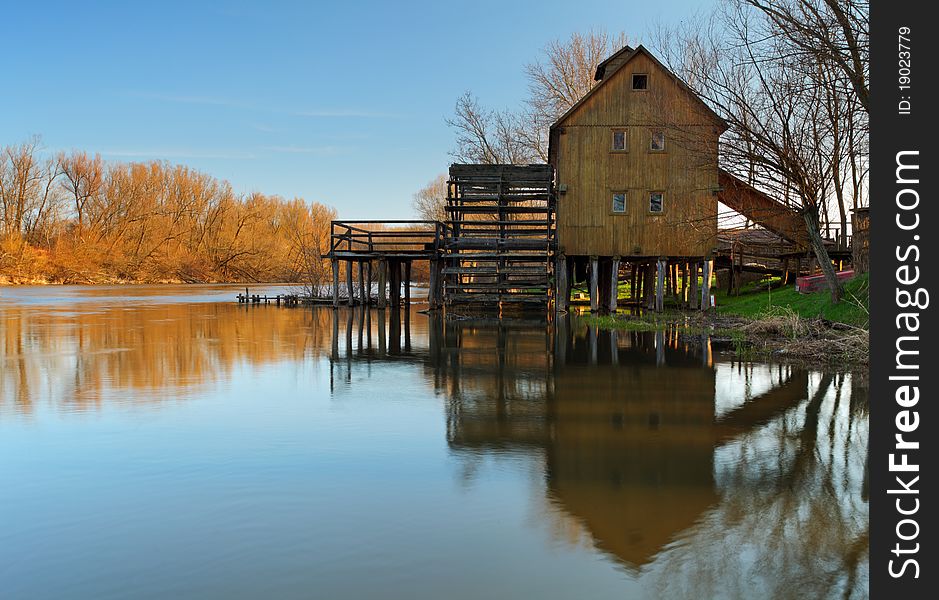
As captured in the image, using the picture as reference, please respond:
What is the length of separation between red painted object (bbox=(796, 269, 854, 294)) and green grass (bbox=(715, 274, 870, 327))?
0.28 metres

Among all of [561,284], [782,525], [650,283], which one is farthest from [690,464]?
[650,283]

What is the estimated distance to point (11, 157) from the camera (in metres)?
83.2

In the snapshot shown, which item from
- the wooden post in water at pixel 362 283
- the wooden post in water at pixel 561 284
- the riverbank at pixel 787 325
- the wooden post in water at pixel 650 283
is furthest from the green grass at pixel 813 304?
the wooden post in water at pixel 362 283

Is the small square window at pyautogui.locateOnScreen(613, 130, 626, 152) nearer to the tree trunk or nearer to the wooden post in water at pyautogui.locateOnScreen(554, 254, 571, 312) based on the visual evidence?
the wooden post in water at pyautogui.locateOnScreen(554, 254, 571, 312)

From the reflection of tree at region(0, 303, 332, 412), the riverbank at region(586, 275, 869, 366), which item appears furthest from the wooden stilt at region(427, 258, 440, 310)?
the riverbank at region(586, 275, 869, 366)

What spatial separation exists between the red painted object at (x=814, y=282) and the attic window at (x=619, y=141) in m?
7.47

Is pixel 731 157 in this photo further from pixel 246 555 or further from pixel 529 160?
pixel 529 160

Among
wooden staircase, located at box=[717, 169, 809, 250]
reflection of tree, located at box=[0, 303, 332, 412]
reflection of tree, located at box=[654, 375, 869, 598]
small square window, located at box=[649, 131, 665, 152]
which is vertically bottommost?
reflection of tree, located at box=[654, 375, 869, 598]

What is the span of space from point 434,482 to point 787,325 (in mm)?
13578

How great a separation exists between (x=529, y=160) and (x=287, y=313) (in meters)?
20.6

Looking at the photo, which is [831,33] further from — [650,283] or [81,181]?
[81,181]

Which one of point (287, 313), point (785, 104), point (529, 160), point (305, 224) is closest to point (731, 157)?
point (785, 104)

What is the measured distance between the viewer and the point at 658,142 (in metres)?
27.1

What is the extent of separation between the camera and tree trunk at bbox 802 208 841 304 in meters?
20.6
